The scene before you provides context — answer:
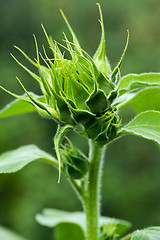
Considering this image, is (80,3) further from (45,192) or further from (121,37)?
(45,192)

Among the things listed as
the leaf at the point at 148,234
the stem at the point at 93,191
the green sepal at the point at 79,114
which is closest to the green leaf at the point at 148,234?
the leaf at the point at 148,234

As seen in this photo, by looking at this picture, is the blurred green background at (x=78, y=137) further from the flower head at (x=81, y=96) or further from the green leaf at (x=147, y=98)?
the flower head at (x=81, y=96)

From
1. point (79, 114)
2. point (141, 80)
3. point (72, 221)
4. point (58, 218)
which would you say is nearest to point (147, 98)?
point (141, 80)

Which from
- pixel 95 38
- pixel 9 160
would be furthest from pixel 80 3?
pixel 9 160

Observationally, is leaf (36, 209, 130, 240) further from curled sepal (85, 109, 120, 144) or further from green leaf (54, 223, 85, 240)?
curled sepal (85, 109, 120, 144)

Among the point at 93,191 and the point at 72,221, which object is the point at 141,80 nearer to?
the point at 93,191
